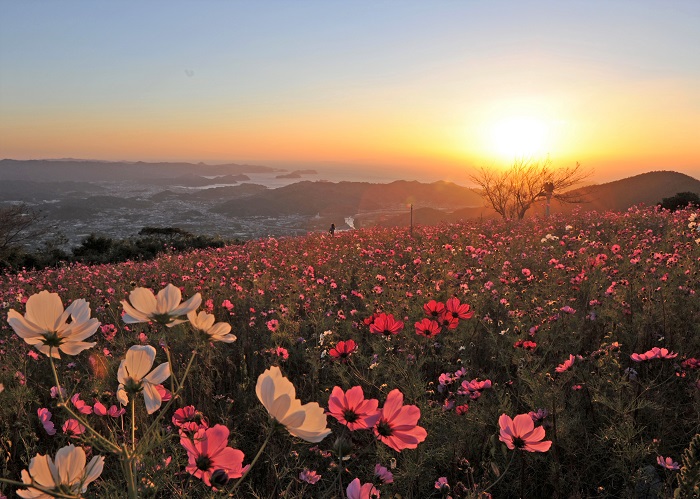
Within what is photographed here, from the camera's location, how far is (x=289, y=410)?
76 cm

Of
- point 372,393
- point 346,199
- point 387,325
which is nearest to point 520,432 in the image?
point 387,325

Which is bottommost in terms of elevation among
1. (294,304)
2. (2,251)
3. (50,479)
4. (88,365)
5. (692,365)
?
(2,251)

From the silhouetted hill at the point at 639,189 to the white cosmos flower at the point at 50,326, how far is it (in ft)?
150

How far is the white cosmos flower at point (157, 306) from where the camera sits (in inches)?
33.7

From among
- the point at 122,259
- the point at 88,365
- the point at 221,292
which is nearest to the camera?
the point at 88,365

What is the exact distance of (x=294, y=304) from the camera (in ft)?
16.6

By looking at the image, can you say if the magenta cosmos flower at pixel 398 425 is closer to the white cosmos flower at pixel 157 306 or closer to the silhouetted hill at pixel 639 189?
the white cosmos flower at pixel 157 306

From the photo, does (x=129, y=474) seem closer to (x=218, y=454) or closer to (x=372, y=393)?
(x=218, y=454)

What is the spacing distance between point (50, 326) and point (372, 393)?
261 cm

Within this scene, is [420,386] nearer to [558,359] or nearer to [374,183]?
[558,359]

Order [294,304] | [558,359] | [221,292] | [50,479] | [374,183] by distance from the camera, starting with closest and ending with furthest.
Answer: [50,479], [558,359], [294,304], [221,292], [374,183]

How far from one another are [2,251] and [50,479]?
30855 millimetres

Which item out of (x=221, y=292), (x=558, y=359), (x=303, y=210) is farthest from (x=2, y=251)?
(x=303, y=210)

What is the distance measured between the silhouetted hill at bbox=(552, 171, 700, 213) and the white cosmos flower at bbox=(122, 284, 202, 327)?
45587mm
